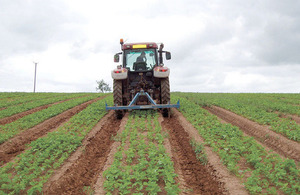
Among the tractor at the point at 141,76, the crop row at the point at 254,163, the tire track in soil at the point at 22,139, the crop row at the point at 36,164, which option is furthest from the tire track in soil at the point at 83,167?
the tractor at the point at 141,76

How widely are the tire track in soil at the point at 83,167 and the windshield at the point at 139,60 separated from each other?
13.2ft

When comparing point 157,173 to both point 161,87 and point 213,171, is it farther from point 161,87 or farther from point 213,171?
point 161,87

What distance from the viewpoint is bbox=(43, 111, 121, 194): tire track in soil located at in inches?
177

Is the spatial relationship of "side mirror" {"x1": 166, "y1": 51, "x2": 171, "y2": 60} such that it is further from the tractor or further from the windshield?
the windshield

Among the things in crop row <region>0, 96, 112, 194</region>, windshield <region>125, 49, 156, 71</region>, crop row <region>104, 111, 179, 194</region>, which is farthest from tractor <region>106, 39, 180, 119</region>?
crop row <region>104, 111, 179, 194</region>

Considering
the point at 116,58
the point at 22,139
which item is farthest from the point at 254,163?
the point at 116,58

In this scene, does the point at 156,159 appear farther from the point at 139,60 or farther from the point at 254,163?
the point at 139,60

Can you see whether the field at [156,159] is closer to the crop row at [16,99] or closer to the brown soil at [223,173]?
the brown soil at [223,173]

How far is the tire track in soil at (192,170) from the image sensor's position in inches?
173

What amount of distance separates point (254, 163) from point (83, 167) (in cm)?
359

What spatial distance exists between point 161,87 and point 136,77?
1.36 metres

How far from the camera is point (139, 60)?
11398 mm

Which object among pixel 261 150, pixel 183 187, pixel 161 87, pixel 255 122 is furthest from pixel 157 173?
pixel 161 87

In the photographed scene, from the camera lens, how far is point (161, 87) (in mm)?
11031
